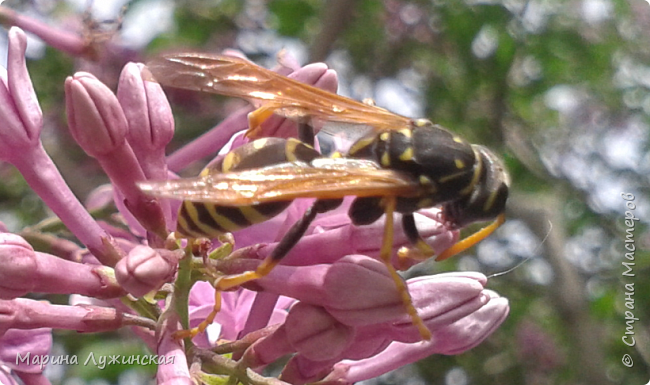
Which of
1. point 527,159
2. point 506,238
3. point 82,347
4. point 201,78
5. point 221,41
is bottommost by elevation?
point 82,347

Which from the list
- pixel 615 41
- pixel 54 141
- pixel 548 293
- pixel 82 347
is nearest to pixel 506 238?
pixel 548 293

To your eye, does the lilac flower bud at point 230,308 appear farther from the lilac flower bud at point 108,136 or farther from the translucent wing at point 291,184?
the translucent wing at point 291,184

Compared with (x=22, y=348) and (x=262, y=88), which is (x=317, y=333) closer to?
(x=262, y=88)

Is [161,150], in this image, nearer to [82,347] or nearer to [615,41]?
[82,347]

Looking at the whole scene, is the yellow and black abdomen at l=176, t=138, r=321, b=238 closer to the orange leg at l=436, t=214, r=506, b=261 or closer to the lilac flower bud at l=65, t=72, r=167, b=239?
the lilac flower bud at l=65, t=72, r=167, b=239

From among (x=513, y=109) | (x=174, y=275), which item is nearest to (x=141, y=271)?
(x=174, y=275)

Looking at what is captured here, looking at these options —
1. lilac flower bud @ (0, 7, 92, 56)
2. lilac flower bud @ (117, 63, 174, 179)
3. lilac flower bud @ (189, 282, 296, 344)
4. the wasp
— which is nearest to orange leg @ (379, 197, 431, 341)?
the wasp
